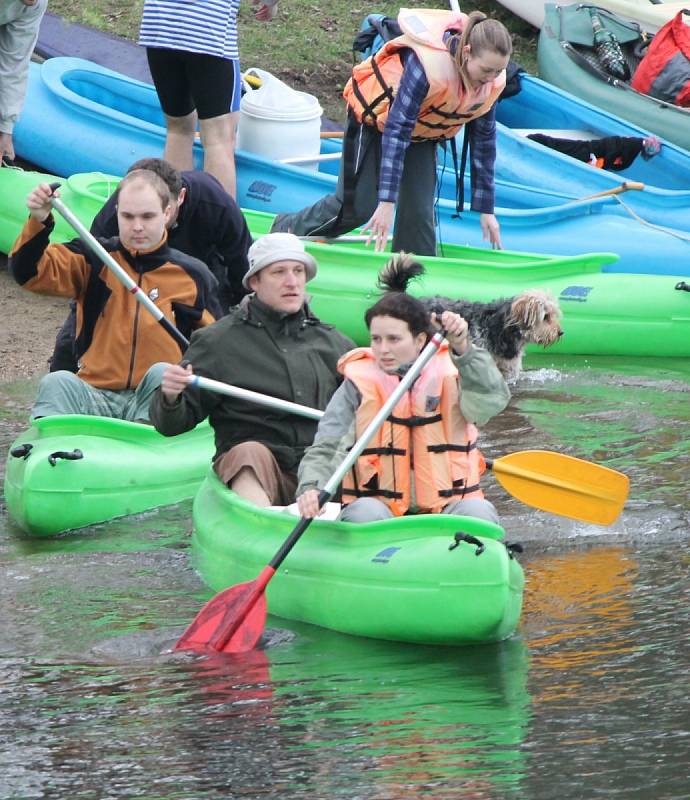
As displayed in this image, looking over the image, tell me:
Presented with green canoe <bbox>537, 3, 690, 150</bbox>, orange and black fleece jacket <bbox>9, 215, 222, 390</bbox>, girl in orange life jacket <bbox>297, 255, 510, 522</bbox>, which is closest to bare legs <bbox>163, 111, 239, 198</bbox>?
orange and black fleece jacket <bbox>9, 215, 222, 390</bbox>

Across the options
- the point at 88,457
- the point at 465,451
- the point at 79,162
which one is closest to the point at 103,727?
the point at 465,451

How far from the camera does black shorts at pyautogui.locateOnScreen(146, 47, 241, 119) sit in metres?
7.42

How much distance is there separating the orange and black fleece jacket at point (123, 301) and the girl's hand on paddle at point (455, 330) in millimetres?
1526

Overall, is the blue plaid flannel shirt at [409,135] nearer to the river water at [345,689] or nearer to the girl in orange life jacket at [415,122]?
the girl in orange life jacket at [415,122]

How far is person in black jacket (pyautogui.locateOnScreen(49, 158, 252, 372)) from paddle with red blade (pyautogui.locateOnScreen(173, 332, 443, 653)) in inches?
70.2

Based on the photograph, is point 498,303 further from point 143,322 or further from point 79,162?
point 79,162

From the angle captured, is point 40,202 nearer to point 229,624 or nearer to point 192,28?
point 229,624

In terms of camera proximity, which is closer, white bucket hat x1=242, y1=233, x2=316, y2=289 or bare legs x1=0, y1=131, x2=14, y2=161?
white bucket hat x1=242, y1=233, x2=316, y2=289

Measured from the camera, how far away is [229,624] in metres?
4.34

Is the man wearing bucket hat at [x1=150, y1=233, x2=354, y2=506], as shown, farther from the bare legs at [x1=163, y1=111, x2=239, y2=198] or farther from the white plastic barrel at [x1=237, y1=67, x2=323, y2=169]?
the white plastic barrel at [x1=237, y1=67, x2=323, y2=169]

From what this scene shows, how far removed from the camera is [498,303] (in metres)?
7.12

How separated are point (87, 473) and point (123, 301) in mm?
611

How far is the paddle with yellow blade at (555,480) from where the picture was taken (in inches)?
193

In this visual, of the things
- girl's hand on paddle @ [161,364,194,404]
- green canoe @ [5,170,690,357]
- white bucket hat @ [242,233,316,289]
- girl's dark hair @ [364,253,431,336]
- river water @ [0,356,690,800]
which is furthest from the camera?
green canoe @ [5,170,690,357]
